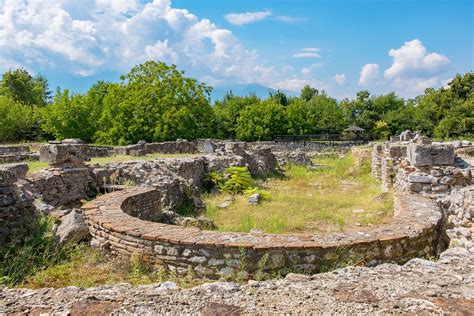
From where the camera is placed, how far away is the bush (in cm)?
1602

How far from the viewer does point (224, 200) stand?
14.3 m

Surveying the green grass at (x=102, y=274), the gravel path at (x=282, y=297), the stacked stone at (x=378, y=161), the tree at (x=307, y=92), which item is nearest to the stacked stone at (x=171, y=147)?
the stacked stone at (x=378, y=161)

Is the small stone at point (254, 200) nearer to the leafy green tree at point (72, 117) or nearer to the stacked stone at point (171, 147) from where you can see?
the stacked stone at point (171, 147)

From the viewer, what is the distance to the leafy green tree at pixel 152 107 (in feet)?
106

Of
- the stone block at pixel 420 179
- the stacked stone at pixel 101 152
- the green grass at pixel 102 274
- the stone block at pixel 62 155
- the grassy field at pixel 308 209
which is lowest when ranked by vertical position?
the grassy field at pixel 308 209

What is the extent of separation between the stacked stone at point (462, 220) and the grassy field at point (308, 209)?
112 inches

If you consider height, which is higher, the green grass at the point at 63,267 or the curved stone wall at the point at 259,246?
the curved stone wall at the point at 259,246

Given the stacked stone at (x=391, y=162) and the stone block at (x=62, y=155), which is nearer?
the stone block at (x=62, y=155)

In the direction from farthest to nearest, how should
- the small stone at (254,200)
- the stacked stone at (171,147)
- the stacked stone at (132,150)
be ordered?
the stacked stone at (171,147), the stacked stone at (132,150), the small stone at (254,200)

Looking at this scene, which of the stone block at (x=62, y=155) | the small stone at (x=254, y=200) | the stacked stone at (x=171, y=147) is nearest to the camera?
the stone block at (x=62, y=155)

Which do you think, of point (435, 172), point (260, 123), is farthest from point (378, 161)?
point (260, 123)

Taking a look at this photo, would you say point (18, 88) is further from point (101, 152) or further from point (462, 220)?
point (462, 220)

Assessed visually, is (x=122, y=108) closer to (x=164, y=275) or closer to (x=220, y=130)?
(x=220, y=130)

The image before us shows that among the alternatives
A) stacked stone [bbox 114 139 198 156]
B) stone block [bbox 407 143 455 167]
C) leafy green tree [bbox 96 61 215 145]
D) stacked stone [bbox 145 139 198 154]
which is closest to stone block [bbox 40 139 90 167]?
stacked stone [bbox 114 139 198 156]
